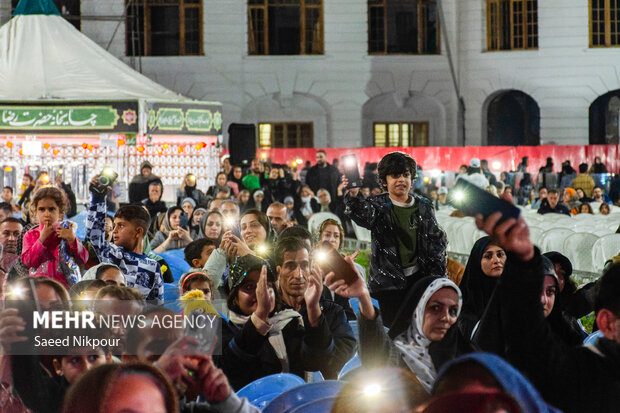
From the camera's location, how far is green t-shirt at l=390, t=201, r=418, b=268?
654 cm

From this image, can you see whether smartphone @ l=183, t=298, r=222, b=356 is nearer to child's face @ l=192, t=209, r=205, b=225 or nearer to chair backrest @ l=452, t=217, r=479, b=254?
child's face @ l=192, t=209, r=205, b=225

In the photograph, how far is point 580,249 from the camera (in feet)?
34.3

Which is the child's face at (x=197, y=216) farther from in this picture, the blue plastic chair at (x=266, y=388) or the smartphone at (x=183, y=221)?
the blue plastic chair at (x=266, y=388)

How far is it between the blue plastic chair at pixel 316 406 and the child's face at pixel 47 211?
10.5 ft

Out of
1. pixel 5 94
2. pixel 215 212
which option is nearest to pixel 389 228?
pixel 215 212

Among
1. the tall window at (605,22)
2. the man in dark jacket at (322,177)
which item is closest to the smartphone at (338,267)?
the man in dark jacket at (322,177)

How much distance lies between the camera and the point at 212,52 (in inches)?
1383

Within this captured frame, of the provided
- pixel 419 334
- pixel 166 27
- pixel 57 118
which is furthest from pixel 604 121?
pixel 419 334

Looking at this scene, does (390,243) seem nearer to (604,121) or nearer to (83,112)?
(83,112)

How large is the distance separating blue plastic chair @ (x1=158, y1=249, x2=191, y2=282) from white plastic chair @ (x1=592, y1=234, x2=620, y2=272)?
3.86 meters

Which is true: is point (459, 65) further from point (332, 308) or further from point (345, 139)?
point (332, 308)

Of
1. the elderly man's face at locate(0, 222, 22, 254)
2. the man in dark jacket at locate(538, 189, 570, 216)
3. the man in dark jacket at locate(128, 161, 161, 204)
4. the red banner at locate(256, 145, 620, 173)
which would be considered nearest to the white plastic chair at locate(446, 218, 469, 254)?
the man in dark jacket at locate(538, 189, 570, 216)

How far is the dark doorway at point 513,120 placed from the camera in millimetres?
36000

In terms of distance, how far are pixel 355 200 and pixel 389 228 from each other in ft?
0.91
